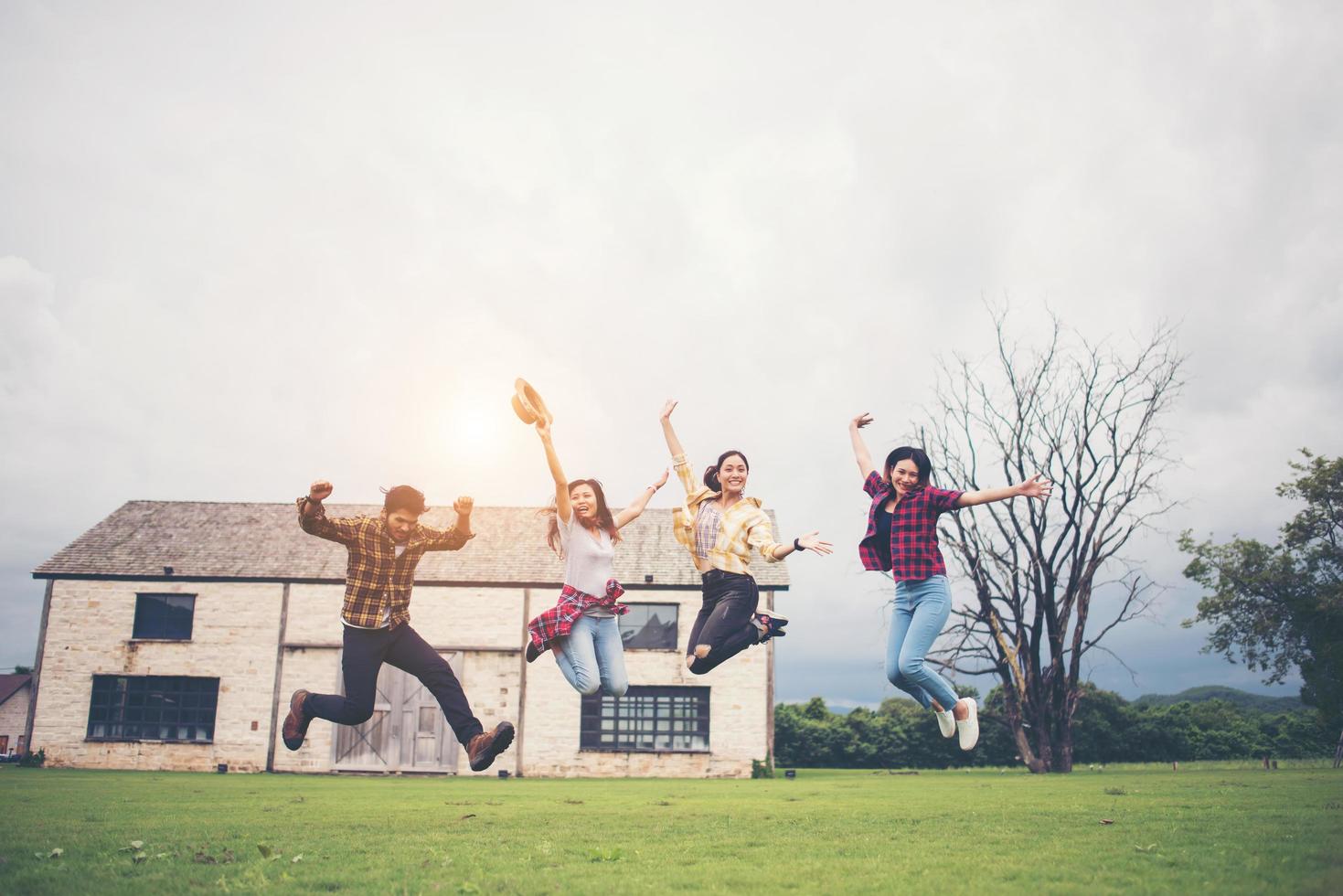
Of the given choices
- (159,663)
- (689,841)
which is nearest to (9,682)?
(159,663)

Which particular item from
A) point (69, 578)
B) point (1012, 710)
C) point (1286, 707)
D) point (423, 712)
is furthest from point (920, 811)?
point (1286, 707)

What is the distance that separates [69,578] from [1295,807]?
38671mm

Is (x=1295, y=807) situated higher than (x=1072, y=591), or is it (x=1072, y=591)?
(x=1072, y=591)

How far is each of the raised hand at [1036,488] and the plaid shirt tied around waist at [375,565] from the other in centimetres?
433

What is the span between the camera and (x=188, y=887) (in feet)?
29.2

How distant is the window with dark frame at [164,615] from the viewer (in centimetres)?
3650

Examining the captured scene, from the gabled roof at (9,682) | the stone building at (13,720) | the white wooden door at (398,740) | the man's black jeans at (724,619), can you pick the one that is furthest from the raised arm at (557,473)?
the gabled roof at (9,682)

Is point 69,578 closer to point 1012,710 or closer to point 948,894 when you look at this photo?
point 1012,710

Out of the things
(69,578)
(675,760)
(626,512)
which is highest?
(69,578)

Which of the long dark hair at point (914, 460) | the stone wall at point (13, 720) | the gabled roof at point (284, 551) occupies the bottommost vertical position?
the stone wall at point (13, 720)

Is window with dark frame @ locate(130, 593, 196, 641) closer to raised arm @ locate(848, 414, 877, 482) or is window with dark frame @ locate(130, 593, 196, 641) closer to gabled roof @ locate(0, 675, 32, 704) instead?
gabled roof @ locate(0, 675, 32, 704)

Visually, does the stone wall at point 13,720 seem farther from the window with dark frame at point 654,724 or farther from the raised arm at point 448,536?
the raised arm at point 448,536

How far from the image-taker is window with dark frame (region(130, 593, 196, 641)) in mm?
36500

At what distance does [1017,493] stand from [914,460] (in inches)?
43.1
